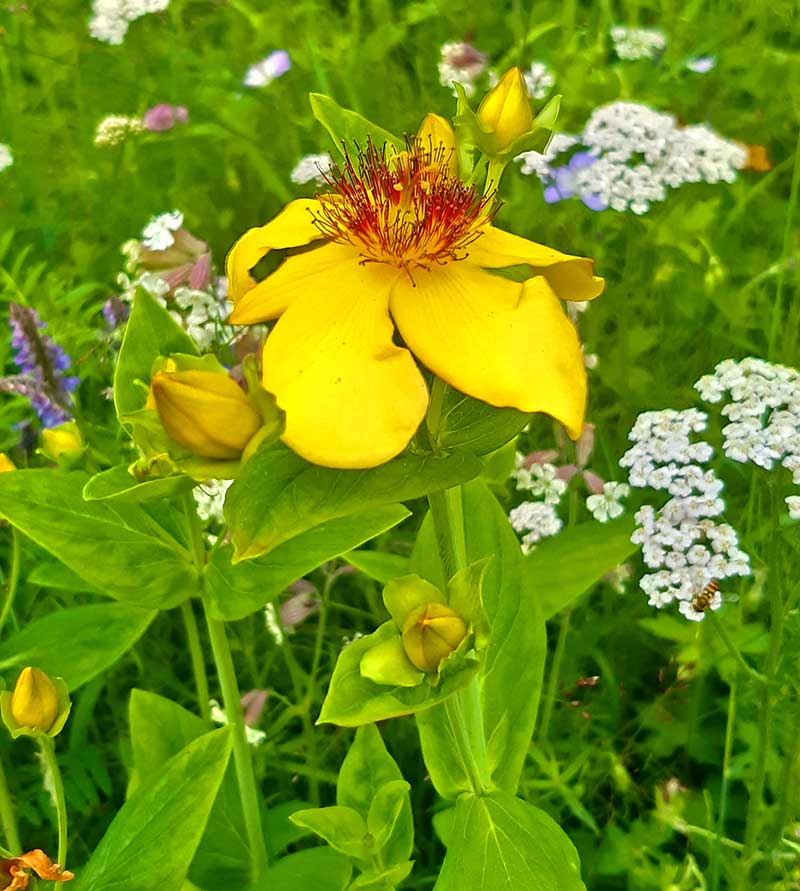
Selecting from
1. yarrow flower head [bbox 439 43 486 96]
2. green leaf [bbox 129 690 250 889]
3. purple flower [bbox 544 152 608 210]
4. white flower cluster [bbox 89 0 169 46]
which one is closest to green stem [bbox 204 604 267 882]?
green leaf [bbox 129 690 250 889]

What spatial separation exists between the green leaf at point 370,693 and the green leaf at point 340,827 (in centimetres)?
15

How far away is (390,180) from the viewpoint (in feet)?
2.05

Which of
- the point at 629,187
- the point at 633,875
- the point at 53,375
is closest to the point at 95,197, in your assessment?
the point at 53,375

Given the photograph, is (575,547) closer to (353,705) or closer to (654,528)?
(654,528)

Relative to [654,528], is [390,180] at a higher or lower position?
higher

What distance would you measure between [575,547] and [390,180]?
49 centimetres

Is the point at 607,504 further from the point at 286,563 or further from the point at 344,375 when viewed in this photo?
the point at 344,375

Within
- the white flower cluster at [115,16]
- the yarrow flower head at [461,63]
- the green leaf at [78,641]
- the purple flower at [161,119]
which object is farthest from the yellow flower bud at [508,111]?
the white flower cluster at [115,16]

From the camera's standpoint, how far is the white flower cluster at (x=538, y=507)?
3.28ft

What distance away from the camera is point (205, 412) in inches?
19.1

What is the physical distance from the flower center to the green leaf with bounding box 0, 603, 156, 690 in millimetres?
456

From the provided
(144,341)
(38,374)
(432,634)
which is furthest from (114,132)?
(432,634)

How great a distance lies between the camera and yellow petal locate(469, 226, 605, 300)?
1.94 ft

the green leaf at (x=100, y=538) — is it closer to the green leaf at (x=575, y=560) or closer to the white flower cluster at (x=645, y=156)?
the green leaf at (x=575, y=560)
